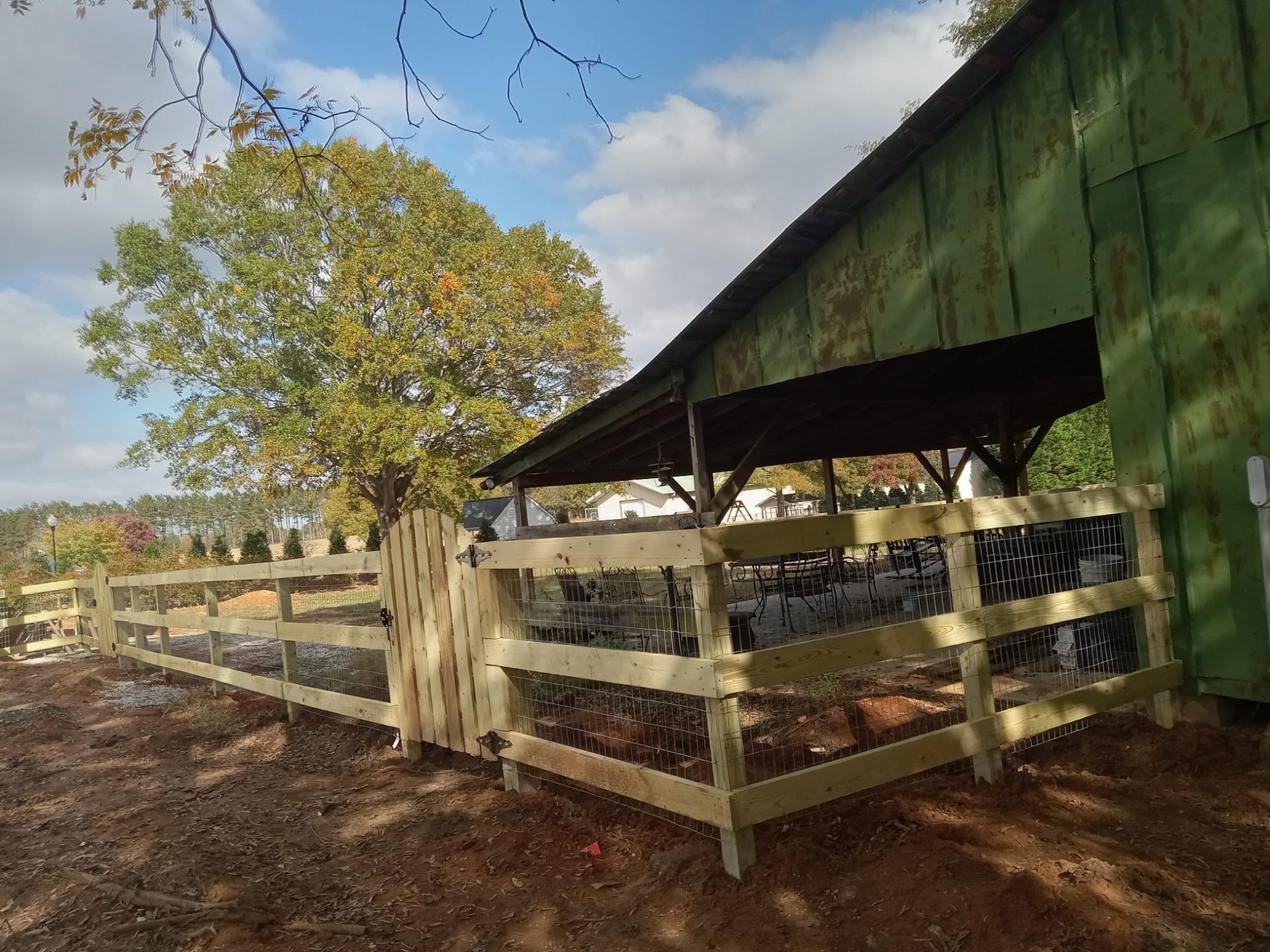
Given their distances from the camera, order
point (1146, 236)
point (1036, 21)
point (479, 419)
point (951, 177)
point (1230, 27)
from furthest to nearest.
Result: point (479, 419), point (951, 177), point (1036, 21), point (1146, 236), point (1230, 27)

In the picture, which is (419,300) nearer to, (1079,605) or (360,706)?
(360,706)

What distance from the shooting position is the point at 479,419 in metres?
20.4

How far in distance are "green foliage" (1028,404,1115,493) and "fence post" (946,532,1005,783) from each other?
19.1 meters

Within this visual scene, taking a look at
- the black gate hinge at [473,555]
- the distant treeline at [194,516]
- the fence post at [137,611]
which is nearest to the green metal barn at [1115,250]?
the black gate hinge at [473,555]

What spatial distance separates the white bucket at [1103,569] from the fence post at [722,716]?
284 centimetres

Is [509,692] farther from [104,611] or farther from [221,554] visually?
[221,554]

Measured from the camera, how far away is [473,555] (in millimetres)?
4367

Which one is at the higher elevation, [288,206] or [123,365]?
[288,206]

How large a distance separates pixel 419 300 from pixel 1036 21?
1719 cm

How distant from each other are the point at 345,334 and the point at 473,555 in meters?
15.6

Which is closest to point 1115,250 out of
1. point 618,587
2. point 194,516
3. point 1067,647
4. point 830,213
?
point 830,213

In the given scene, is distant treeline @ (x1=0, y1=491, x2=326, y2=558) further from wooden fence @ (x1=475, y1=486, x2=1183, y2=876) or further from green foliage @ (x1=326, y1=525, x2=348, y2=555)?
wooden fence @ (x1=475, y1=486, x2=1183, y2=876)

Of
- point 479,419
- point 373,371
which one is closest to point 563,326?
point 479,419

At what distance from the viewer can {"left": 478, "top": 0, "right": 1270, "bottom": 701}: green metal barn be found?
3.88 metres
